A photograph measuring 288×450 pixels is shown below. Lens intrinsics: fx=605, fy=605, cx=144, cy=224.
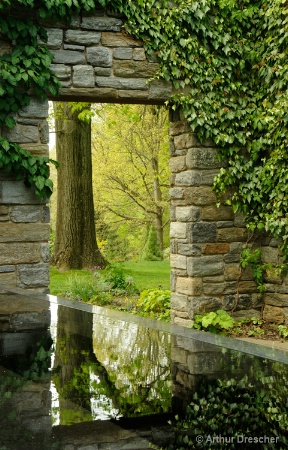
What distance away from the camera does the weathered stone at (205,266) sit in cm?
670

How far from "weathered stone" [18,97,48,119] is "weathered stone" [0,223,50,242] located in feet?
3.51

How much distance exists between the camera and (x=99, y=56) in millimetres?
6211

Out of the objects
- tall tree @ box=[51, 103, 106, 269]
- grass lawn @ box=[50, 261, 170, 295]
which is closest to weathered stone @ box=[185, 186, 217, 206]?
grass lawn @ box=[50, 261, 170, 295]

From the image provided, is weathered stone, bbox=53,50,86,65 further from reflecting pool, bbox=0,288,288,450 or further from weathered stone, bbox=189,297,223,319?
reflecting pool, bbox=0,288,288,450

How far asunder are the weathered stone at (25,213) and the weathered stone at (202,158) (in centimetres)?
182

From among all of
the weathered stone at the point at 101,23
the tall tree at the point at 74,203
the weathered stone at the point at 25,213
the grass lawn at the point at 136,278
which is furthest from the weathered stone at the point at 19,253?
the tall tree at the point at 74,203

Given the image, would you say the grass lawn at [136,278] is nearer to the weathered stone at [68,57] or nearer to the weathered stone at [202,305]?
the weathered stone at [202,305]

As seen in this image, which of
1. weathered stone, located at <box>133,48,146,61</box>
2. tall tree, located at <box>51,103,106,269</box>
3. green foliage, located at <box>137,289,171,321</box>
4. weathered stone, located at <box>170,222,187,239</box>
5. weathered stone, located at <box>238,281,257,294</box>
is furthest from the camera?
tall tree, located at <box>51,103,106,269</box>

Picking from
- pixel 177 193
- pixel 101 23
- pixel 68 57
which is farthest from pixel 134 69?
pixel 177 193

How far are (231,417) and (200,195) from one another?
5.25 m

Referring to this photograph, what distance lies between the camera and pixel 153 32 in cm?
639

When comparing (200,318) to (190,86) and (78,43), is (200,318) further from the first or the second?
(78,43)

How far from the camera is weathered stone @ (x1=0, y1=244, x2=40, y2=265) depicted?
19.1ft

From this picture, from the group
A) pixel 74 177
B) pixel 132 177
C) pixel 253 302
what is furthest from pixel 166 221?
pixel 253 302
